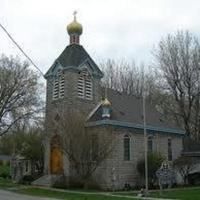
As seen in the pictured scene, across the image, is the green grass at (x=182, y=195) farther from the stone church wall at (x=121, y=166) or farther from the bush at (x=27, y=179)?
the bush at (x=27, y=179)

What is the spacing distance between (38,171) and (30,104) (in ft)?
19.8

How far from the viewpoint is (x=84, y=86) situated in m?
36.8

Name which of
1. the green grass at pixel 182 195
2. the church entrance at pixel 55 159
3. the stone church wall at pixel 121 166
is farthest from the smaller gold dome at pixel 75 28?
the green grass at pixel 182 195

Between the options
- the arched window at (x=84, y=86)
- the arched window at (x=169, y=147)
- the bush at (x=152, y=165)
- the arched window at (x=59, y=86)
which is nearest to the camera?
the bush at (x=152, y=165)

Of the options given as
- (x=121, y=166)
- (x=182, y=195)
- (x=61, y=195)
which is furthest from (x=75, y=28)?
(x=182, y=195)

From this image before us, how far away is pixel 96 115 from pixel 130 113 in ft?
13.0

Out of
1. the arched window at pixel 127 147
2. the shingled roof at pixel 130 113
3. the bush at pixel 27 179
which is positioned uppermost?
the shingled roof at pixel 130 113

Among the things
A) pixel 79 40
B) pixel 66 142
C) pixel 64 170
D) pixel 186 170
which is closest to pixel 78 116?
pixel 66 142

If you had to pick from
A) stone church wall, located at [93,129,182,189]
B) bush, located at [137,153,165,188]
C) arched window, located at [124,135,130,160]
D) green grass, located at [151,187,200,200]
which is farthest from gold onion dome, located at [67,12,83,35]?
green grass, located at [151,187,200,200]

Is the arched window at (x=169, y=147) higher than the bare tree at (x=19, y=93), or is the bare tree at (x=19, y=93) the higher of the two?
the bare tree at (x=19, y=93)

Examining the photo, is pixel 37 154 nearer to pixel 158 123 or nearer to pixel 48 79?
pixel 48 79

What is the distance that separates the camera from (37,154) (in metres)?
40.2

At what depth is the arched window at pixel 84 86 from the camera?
Answer: 1431 inches

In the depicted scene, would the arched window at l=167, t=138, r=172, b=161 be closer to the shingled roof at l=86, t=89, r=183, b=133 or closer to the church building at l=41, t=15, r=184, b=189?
the church building at l=41, t=15, r=184, b=189
